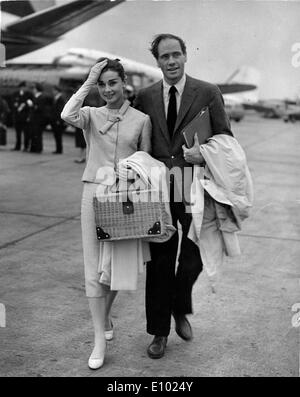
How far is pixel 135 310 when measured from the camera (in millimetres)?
3869

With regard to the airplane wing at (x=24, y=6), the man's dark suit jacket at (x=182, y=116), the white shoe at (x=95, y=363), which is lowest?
the white shoe at (x=95, y=363)

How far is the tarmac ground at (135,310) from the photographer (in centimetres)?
296

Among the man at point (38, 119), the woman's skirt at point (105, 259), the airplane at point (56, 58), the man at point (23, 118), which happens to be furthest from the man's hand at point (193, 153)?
the man at point (23, 118)

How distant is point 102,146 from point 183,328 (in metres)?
1.27

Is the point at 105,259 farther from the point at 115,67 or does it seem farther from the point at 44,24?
the point at 44,24

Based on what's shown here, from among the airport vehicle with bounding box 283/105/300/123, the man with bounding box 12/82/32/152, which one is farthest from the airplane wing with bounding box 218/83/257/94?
the man with bounding box 12/82/32/152

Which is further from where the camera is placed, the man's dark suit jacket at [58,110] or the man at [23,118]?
the man at [23,118]

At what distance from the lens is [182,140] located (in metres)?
3.11

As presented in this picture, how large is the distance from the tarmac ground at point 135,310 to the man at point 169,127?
0.84ft

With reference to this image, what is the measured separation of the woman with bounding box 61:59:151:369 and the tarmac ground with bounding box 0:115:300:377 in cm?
35

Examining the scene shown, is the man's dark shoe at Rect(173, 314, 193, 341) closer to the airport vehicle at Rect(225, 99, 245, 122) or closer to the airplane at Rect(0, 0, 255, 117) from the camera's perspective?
the airplane at Rect(0, 0, 255, 117)

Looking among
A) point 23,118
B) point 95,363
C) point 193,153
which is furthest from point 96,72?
point 23,118

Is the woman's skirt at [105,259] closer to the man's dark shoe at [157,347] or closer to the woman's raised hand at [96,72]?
the man's dark shoe at [157,347]
